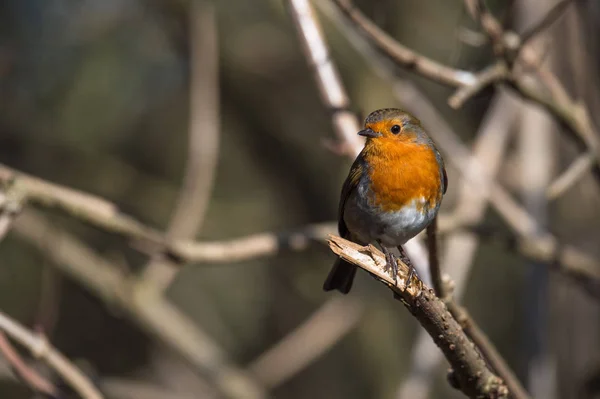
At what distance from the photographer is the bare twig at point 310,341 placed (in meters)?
5.62

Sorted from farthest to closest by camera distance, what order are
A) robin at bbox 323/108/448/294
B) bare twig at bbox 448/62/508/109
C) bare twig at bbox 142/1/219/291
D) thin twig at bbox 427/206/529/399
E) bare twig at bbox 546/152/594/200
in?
bare twig at bbox 142/1/219/291
bare twig at bbox 546/152/594/200
bare twig at bbox 448/62/508/109
robin at bbox 323/108/448/294
thin twig at bbox 427/206/529/399

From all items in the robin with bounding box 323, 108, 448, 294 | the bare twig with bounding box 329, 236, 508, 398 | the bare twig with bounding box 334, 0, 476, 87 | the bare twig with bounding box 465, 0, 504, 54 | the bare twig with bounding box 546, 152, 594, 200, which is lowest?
the bare twig with bounding box 329, 236, 508, 398

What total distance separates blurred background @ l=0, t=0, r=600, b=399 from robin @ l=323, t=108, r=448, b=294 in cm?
223

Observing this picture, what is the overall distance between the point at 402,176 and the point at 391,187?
64 millimetres

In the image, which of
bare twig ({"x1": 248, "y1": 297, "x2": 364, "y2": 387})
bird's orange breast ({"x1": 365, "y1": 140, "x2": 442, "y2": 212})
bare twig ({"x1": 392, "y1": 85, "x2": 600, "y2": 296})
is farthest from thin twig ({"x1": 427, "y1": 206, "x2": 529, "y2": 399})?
bare twig ({"x1": 248, "y1": 297, "x2": 364, "y2": 387})

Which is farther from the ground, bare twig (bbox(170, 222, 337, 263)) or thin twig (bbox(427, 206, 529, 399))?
bare twig (bbox(170, 222, 337, 263))

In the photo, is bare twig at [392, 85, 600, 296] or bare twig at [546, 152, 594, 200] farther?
bare twig at [392, 85, 600, 296]

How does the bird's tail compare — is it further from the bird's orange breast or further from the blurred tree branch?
the blurred tree branch

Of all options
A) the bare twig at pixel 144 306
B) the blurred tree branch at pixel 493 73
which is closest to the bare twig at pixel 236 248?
the blurred tree branch at pixel 493 73

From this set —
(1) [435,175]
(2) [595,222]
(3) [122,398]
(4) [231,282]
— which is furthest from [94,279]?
(2) [595,222]

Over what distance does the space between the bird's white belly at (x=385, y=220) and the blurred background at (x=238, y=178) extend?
88.8 inches

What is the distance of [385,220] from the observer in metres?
3.29

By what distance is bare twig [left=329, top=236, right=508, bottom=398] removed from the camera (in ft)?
8.06

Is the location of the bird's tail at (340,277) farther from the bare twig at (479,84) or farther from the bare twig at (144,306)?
the bare twig at (144,306)
